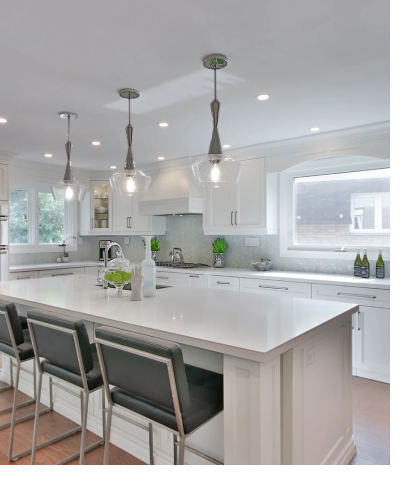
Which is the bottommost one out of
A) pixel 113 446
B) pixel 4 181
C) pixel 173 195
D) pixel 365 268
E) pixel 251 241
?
pixel 113 446

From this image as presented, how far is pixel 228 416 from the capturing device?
146 cm

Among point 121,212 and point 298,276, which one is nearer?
point 298,276

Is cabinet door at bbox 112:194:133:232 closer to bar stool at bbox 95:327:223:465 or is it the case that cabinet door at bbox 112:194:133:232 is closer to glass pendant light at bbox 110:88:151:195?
glass pendant light at bbox 110:88:151:195

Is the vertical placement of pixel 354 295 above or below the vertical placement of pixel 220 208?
below

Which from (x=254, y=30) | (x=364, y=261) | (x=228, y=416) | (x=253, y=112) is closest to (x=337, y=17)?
(x=254, y=30)

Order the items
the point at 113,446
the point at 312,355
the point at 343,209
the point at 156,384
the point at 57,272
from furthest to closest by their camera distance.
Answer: the point at 57,272 < the point at 343,209 < the point at 113,446 < the point at 312,355 < the point at 156,384

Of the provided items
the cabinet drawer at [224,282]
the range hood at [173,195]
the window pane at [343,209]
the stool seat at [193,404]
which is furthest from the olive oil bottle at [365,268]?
the stool seat at [193,404]

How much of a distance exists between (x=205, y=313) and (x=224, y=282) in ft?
7.49

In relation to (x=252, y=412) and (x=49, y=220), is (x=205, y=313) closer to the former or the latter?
(x=252, y=412)

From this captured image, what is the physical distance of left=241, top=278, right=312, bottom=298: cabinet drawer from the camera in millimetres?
3666

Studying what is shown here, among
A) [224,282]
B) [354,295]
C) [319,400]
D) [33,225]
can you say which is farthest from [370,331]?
[33,225]

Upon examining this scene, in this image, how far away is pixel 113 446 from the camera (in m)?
2.23

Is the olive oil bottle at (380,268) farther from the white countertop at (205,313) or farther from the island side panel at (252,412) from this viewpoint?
the island side panel at (252,412)
